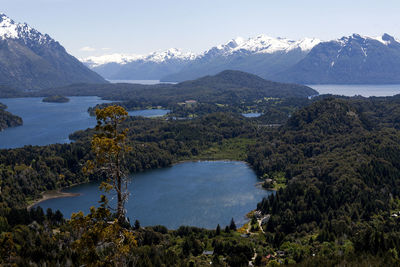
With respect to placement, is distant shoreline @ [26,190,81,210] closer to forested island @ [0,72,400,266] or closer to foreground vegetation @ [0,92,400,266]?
forested island @ [0,72,400,266]

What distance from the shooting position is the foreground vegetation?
7056 centimetres

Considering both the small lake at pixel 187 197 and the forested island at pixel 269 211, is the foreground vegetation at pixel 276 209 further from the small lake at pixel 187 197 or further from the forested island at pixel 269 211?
the small lake at pixel 187 197

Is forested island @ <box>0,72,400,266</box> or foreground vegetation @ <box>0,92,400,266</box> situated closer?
forested island @ <box>0,72,400,266</box>

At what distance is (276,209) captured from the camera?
107312mm

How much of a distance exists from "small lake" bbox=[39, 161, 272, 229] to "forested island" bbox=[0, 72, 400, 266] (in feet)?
21.9

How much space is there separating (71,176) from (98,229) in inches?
5109

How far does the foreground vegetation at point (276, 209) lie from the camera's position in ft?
232

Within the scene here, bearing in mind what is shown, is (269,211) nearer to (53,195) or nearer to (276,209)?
(276,209)

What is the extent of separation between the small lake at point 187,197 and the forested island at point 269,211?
669 centimetres

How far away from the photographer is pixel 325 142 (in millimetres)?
172875

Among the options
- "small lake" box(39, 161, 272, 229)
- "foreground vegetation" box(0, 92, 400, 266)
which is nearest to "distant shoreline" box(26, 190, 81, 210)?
"small lake" box(39, 161, 272, 229)

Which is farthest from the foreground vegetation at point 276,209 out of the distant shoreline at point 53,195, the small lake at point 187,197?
the small lake at point 187,197

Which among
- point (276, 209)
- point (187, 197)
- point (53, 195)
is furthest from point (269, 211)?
point (53, 195)

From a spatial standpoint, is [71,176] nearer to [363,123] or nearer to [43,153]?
[43,153]
